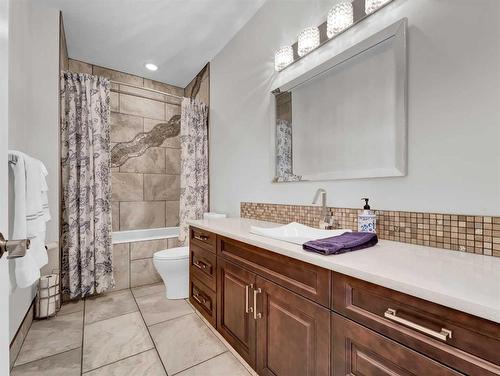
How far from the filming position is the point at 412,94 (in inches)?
47.3

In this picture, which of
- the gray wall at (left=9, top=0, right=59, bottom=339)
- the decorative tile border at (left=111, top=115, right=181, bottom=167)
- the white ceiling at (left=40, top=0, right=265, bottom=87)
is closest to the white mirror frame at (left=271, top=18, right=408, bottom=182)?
the white ceiling at (left=40, top=0, right=265, bottom=87)

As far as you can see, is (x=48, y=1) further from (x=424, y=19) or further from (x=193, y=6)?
(x=424, y=19)

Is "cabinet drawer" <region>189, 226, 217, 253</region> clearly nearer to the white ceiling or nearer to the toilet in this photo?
the toilet

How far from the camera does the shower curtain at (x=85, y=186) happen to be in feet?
7.66

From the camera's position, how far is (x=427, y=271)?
792 millimetres

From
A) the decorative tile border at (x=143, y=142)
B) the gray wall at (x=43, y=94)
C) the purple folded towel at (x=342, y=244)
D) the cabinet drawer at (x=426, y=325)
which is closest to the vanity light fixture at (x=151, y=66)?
the decorative tile border at (x=143, y=142)

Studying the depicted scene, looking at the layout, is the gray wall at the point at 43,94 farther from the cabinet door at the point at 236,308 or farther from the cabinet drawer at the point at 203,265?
the cabinet door at the point at 236,308

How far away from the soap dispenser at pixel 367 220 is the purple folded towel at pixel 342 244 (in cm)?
10

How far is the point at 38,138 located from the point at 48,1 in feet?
3.83

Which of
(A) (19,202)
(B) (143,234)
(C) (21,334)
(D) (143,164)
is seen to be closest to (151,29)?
(D) (143,164)

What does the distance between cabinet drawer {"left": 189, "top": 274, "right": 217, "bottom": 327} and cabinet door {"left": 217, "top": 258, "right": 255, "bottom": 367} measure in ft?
0.32

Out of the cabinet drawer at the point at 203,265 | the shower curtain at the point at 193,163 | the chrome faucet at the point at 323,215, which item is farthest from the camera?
the shower curtain at the point at 193,163

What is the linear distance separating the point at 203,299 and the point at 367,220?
1.37 meters

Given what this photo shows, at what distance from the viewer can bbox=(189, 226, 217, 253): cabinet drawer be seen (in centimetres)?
176
